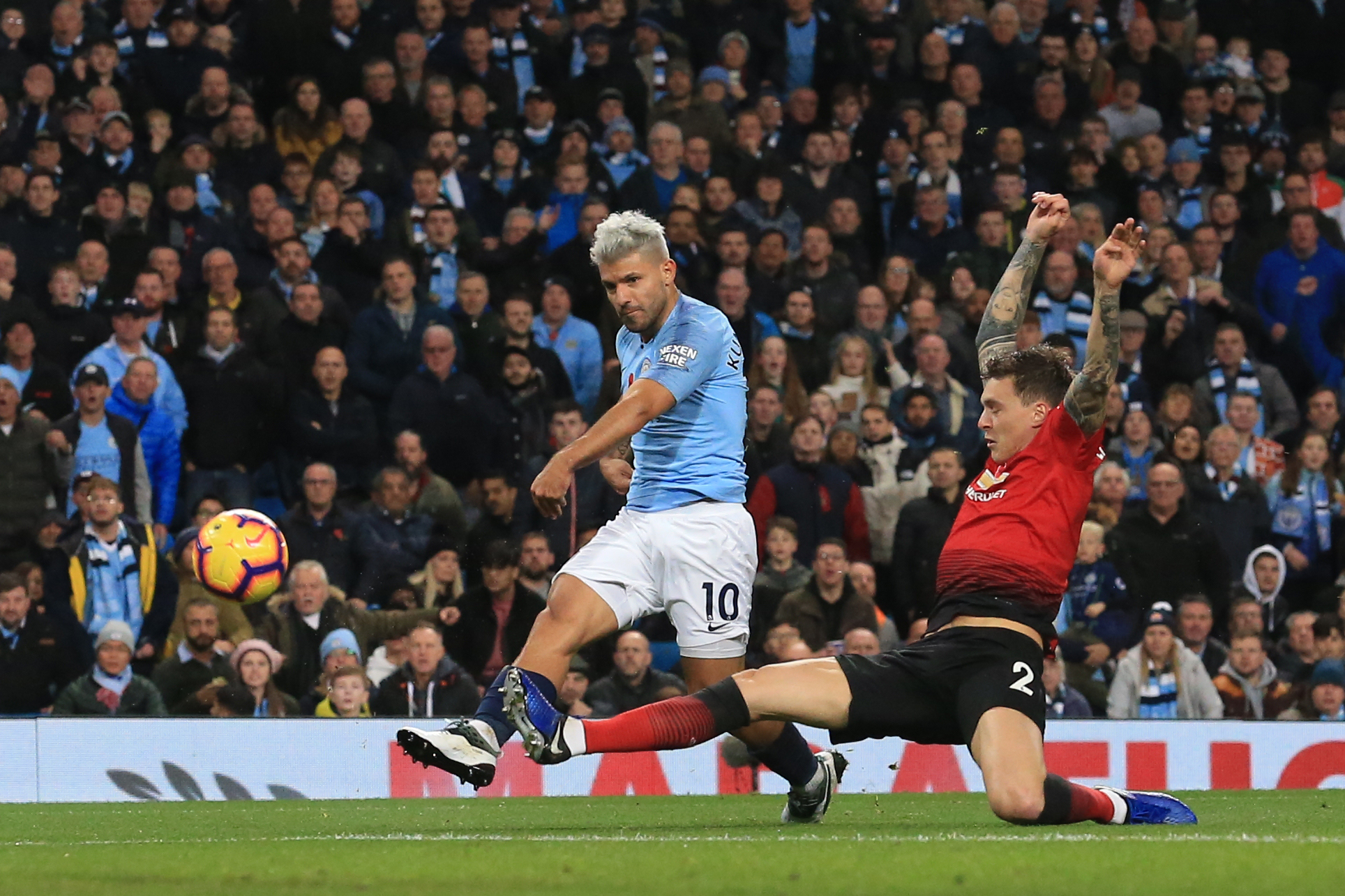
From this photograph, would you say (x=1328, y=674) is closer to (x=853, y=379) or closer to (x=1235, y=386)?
(x=1235, y=386)

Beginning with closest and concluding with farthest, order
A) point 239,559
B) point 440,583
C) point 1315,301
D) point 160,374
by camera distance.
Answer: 1. point 239,559
2. point 440,583
3. point 160,374
4. point 1315,301

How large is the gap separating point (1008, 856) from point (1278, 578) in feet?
28.3

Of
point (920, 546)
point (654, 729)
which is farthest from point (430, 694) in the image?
point (654, 729)

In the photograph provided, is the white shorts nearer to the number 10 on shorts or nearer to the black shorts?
the number 10 on shorts

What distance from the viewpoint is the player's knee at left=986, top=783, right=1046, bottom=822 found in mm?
6324

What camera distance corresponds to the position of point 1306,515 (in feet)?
45.9

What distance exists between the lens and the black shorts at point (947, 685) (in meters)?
6.53

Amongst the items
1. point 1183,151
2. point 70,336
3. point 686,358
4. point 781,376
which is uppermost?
point 1183,151

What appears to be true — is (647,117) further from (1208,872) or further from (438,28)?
(1208,872)

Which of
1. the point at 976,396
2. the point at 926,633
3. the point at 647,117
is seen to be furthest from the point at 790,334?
the point at 926,633

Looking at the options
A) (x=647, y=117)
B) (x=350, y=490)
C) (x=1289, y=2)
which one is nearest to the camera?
(x=350, y=490)

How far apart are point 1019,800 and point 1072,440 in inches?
50.4

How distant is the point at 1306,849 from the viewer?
5.88 meters

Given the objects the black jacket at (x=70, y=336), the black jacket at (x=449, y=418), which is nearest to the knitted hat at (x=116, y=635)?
the black jacket at (x=70, y=336)
